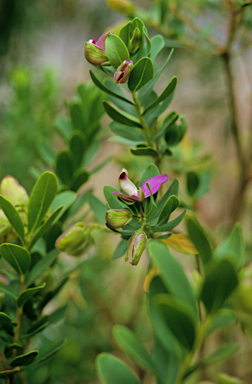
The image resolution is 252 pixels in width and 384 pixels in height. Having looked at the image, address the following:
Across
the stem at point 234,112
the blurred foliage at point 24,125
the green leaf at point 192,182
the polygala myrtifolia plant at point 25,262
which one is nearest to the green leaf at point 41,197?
the polygala myrtifolia plant at point 25,262

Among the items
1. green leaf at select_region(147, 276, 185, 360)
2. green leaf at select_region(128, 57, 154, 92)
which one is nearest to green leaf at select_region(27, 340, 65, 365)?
green leaf at select_region(147, 276, 185, 360)

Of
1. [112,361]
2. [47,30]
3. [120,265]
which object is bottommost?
[120,265]

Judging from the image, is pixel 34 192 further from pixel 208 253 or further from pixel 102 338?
pixel 102 338

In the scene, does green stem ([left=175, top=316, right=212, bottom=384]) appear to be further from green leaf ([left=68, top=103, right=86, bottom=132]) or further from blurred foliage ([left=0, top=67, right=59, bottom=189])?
blurred foliage ([left=0, top=67, right=59, bottom=189])

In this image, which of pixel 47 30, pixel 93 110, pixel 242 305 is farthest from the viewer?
pixel 47 30

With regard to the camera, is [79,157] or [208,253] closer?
[208,253]

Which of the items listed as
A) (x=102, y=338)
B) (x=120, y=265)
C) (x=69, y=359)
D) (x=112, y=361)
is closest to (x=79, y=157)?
(x=112, y=361)

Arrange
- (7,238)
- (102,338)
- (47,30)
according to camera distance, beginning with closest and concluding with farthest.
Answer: (7,238) < (102,338) < (47,30)

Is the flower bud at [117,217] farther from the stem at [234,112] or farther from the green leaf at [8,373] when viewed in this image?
the stem at [234,112]
